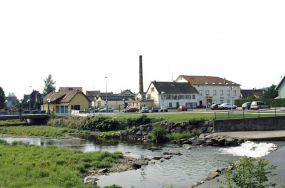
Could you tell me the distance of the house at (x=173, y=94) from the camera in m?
80.1

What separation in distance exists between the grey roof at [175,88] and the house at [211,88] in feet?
10.2

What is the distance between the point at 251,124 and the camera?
3269 centimetres

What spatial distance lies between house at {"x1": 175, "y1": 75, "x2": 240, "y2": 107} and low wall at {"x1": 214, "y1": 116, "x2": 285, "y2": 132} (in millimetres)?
53825

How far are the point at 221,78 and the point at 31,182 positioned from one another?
90580mm

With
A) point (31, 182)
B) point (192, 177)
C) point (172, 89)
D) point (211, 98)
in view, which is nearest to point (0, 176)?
point (31, 182)

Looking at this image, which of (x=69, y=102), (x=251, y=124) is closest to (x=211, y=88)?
(x=69, y=102)

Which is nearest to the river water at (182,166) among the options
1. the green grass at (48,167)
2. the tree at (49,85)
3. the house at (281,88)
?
the green grass at (48,167)

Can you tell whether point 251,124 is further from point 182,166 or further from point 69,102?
point 69,102

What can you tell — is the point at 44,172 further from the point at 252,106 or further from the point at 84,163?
the point at 252,106

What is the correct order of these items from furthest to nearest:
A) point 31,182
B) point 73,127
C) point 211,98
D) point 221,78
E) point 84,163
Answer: point 221,78 < point 211,98 < point 73,127 < point 84,163 < point 31,182

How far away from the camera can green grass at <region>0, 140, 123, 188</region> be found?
13.2 m

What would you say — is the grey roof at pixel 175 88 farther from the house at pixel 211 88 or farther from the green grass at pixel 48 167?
the green grass at pixel 48 167

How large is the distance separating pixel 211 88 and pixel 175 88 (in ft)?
46.7

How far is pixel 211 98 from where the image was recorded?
291 ft
